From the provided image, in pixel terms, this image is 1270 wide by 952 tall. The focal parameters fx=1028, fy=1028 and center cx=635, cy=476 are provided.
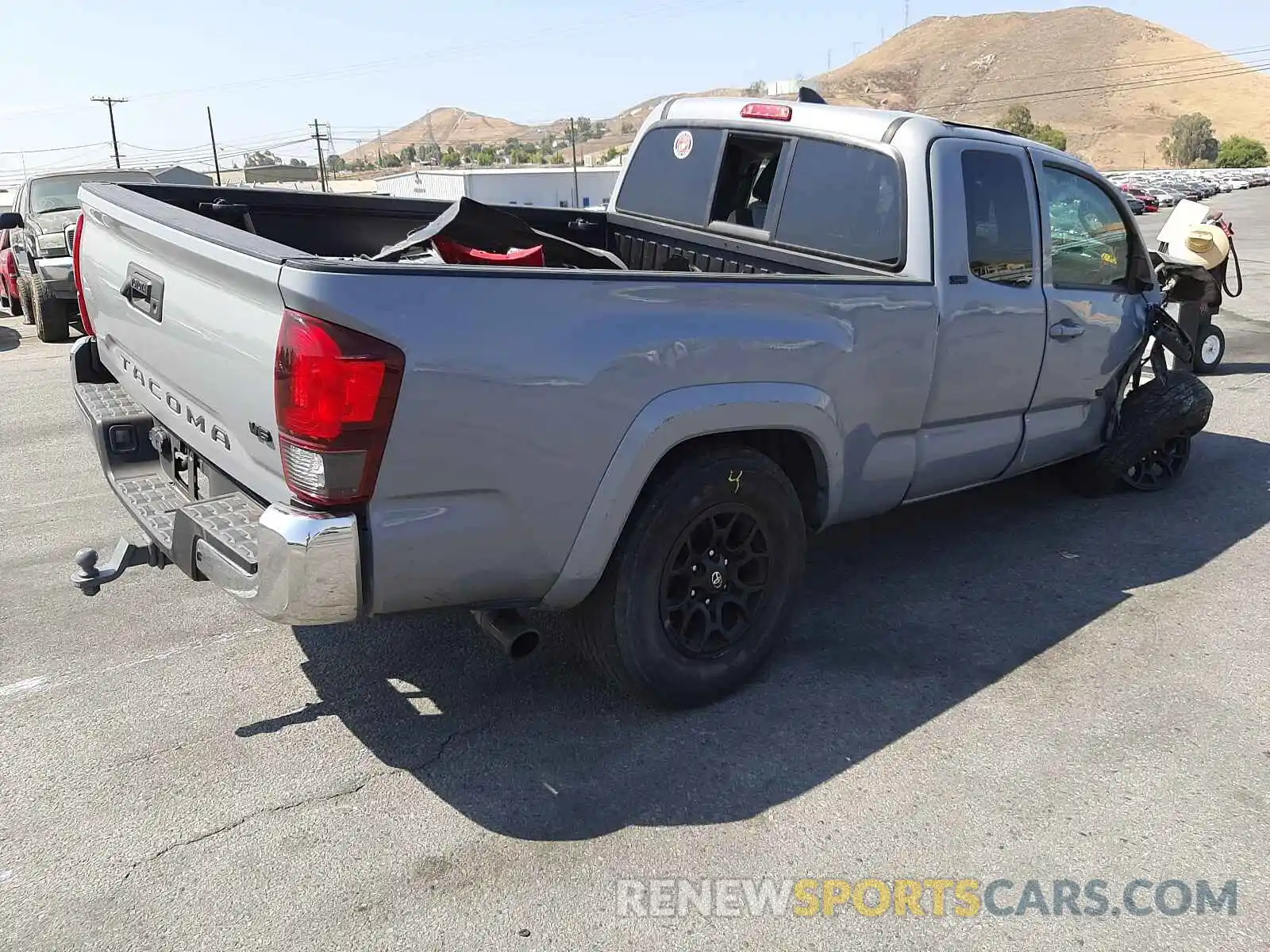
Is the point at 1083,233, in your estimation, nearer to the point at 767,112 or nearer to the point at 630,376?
the point at 767,112

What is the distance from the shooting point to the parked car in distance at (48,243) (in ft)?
37.7

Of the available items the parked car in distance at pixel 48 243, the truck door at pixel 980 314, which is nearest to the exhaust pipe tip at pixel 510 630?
the truck door at pixel 980 314

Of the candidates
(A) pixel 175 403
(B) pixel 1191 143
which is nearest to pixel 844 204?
(A) pixel 175 403

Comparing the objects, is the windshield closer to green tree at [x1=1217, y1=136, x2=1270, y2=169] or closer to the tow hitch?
the tow hitch

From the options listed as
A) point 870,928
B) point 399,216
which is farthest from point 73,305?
point 870,928

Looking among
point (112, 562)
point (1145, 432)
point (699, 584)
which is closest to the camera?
point (112, 562)

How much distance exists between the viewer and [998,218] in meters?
4.42

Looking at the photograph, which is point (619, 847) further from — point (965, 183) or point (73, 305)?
point (73, 305)

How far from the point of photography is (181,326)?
307 centimetres

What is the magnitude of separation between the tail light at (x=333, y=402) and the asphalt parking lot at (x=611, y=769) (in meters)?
1.06

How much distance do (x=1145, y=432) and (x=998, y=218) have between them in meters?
1.97

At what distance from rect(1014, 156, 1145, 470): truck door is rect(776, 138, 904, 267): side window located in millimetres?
972

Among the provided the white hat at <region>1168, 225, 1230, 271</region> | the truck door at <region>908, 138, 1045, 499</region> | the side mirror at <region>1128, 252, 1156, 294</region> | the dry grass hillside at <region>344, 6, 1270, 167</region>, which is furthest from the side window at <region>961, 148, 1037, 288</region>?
the dry grass hillside at <region>344, 6, 1270, 167</region>

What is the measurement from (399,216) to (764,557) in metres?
2.75
